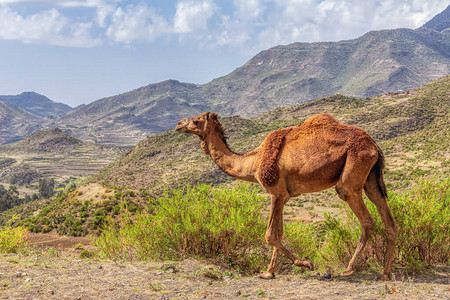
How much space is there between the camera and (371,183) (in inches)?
265

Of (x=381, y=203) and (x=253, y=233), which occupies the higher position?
(x=381, y=203)

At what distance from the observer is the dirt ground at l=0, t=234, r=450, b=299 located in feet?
18.2

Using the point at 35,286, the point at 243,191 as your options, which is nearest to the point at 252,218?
the point at 243,191

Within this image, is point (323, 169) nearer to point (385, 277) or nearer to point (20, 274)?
point (385, 277)

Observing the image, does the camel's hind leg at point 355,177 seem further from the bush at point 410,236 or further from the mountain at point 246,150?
the mountain at point 246,150

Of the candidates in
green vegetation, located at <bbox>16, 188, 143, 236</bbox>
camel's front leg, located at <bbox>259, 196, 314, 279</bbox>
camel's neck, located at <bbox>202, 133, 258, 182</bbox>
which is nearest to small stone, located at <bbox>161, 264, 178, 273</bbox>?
camel's front leg, located at <bbox>259, 196, 314, 279</bbox>

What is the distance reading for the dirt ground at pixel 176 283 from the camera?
219 inches

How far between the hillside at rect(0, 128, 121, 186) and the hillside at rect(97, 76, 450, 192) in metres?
50.0

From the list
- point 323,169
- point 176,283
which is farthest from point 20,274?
point 323,169

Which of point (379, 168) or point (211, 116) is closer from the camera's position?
point (379, 168)

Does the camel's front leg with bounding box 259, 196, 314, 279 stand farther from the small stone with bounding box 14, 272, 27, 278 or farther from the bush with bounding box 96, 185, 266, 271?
the small stone with bounding box 14, 272, 27, 278

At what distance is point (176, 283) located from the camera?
625cm

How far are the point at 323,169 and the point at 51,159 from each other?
163992mm

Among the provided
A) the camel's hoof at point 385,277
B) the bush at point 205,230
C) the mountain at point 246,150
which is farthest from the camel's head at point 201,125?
the camel's hoof at point 385,277
